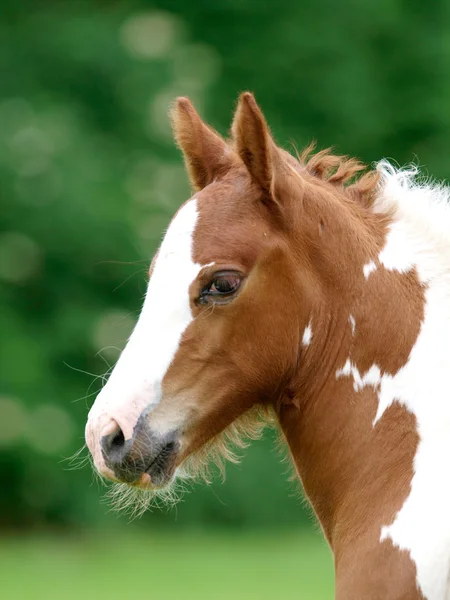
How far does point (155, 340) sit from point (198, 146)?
87cm

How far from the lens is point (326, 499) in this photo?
3412 millimetres


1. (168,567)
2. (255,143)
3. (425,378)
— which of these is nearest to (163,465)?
(425,378)

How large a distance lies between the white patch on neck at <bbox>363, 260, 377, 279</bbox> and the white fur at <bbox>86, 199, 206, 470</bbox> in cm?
58

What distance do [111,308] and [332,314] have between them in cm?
1088

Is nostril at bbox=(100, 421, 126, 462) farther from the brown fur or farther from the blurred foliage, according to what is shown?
the blurred foliage

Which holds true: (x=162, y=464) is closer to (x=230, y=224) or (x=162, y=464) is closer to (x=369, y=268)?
(x=230, y=224)

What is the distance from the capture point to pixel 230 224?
338cm

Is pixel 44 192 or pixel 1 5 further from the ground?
pixel 1 5

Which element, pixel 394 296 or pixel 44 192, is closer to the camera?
pixel 394 296

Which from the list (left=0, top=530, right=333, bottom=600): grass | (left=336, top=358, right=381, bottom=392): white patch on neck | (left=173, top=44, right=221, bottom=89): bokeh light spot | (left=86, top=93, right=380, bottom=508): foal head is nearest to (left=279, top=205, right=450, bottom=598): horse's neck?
(left=336, top=358, right=381, bottom=392): white patch on neck

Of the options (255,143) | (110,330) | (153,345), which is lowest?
(153,345)

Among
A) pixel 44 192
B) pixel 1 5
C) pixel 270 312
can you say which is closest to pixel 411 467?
pixel 270 312

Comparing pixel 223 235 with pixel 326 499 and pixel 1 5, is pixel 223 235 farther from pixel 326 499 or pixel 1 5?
pixel 1 5

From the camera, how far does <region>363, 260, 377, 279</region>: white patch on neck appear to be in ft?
11.1
